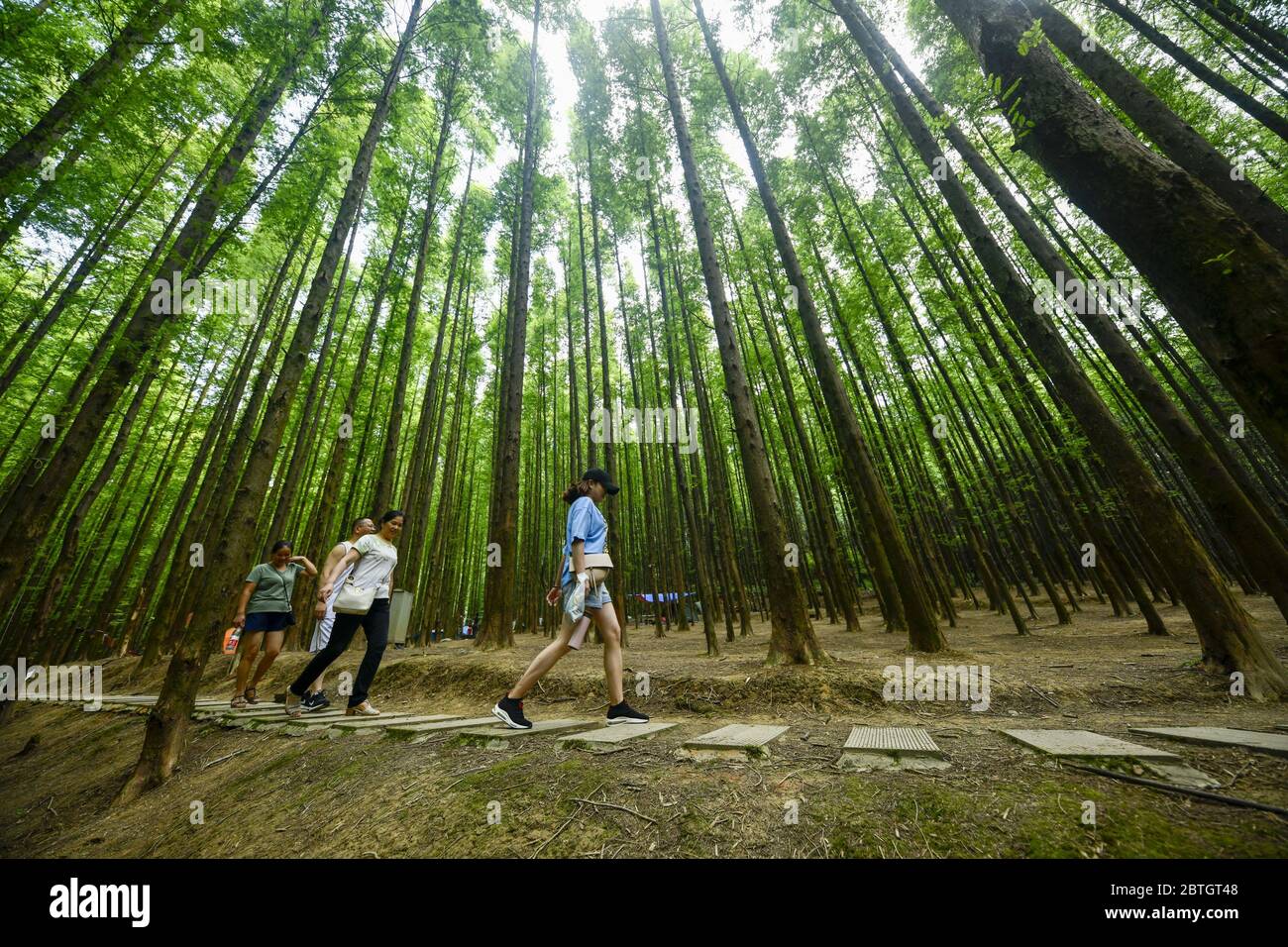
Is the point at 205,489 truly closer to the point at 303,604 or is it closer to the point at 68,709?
the point at 303,604

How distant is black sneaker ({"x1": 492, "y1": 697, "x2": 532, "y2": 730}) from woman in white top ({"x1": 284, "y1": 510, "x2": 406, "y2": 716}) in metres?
1.72

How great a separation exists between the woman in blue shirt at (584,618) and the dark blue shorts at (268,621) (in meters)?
3.67

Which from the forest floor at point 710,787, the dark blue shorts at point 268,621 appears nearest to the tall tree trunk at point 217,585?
the forest floor at point 710,787

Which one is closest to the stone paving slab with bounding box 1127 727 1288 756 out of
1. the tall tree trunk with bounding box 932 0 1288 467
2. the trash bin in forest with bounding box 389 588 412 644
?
the tall tree trunk with bounding box 932 0 1288 467

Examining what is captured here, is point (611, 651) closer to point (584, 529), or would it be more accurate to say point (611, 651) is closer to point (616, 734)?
point (616, 734)

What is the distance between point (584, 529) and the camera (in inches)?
133

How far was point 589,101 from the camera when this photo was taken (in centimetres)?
1099

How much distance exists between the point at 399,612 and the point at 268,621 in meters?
4.35

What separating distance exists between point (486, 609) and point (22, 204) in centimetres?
733

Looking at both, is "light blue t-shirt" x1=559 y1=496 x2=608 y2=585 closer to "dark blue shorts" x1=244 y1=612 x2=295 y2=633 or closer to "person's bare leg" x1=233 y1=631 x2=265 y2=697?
"dark blue shorts" x1=244 y1=612 x2=295 y2=633

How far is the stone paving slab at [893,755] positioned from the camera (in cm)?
197

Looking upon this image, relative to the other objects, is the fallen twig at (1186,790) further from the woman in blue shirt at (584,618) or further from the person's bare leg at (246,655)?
the person's bare leg at (246,655)

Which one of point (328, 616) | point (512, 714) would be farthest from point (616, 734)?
point (328, 616)

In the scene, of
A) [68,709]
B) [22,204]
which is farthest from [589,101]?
[68,709]
